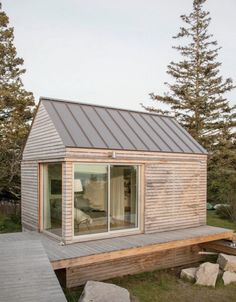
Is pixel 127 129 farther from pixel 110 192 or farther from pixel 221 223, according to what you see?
pixel 221 223

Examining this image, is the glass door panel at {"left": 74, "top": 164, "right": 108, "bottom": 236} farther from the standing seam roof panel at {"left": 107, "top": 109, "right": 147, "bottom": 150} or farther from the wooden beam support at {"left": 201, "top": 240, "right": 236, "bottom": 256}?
the wooden beam support at {"left": 201, "top": 240, "right": 236, "bottom": 256}

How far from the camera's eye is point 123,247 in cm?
610

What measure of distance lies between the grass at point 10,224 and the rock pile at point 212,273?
5464 millimetres

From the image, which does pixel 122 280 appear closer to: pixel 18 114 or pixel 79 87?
pixel 18 114

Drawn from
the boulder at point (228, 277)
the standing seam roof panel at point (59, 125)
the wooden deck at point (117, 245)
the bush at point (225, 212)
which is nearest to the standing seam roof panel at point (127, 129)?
the standing seam roof panel at point (59, 125)

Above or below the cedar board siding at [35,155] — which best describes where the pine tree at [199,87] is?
above

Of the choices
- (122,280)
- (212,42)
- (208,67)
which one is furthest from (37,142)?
(212,42)

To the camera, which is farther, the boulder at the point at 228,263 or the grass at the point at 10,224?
the grass at the point at 10,224

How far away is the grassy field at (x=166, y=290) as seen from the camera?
5.92 m

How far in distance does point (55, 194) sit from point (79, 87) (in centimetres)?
1055

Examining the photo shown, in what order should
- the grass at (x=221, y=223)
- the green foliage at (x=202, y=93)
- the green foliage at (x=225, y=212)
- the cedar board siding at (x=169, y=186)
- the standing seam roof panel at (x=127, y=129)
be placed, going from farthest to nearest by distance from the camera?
1. the green foliage at (x=202, y=93)
2. the green foliage at (x=225, y=212)
3. the grass at (x=221, y=223)
4. the standing seam roof panel at (x=127, y=129)
5. the cedar board siding at (x=169, y=186)

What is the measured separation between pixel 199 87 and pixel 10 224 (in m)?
14.6

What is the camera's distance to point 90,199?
6691 millimetres

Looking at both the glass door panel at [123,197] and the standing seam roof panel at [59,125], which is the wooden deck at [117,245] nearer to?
the glass door panel at [123,197]
